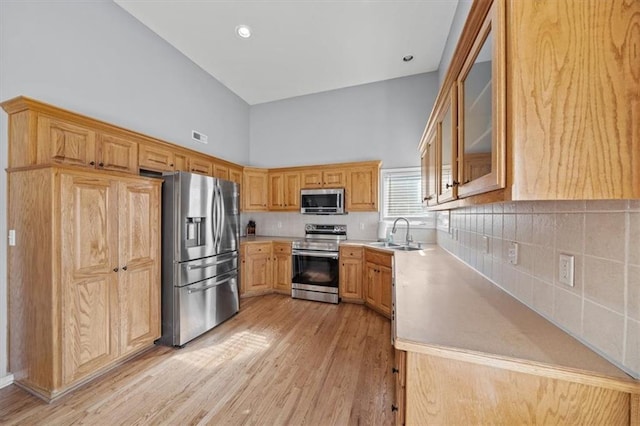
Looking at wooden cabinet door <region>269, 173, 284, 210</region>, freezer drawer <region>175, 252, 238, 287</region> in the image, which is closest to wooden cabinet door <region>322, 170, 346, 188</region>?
wooden cabinet door <region>269, 173, 284, 210</region>

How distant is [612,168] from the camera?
26.7 inches

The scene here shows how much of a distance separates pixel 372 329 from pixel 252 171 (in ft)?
10.2

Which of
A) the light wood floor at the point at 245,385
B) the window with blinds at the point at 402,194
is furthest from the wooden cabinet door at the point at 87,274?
the window with blinds at the point at 402,194

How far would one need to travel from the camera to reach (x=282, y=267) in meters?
3.97

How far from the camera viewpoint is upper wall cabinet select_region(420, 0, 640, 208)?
67 cm

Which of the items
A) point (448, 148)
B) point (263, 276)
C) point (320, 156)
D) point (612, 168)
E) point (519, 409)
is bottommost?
point (263, 276)

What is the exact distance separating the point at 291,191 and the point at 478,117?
132 inches

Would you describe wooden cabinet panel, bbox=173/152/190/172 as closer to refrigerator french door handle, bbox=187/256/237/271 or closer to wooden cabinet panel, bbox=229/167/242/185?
wooden cabinet panel, bbox=229/167/242/185

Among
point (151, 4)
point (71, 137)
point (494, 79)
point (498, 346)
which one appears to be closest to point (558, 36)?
point (494, 79)

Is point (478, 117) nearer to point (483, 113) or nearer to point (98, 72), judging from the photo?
point (483, 113)

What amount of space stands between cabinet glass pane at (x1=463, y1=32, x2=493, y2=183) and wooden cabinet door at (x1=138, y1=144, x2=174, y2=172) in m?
2.94

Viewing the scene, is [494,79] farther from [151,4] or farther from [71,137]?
[151,4]

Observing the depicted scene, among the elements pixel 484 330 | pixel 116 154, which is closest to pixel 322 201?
pixel 116 154

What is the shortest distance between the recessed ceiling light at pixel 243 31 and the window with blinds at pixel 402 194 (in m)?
2.58
